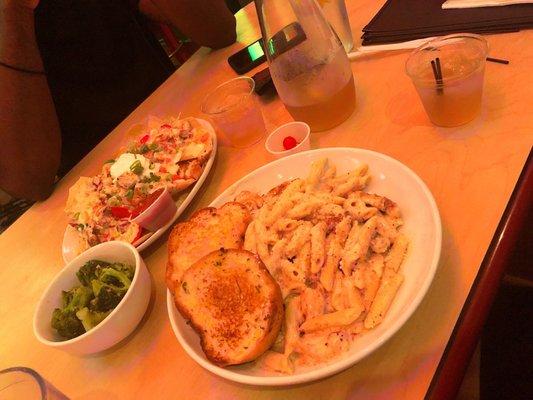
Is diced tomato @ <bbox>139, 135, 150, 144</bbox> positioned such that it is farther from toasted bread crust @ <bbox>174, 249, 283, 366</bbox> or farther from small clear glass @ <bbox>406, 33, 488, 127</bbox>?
small clear glass @ <bbox>406, 33, 488, 127</bbox>

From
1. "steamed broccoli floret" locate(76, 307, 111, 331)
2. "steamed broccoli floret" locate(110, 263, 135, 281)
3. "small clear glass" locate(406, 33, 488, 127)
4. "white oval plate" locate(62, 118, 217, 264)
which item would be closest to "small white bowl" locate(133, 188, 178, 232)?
"white oval plate" locate(62, 118, 217, 264)

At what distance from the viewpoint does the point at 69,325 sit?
0.83 metres

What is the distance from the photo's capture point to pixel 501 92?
3.19 feet

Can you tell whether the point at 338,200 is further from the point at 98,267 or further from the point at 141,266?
the point at 98,267

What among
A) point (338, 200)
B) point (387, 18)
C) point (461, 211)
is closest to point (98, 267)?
point (338, 200)

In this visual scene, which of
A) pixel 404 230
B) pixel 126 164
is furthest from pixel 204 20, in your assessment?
pixel 404 230

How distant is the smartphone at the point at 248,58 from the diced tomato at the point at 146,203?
0.68 meters

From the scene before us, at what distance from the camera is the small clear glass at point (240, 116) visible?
1.17 metres

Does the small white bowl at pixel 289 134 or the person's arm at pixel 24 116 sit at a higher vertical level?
the person's arm at pixel 24 116

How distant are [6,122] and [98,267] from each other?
896 mm

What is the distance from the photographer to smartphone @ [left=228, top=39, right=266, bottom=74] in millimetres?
1543

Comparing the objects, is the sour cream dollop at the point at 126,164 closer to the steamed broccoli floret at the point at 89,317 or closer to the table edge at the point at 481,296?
the steamed broccoli floret at the point at 89,317

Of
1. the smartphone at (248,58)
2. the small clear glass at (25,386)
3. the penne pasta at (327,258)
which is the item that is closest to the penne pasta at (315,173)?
the penne pasta at (327,258)

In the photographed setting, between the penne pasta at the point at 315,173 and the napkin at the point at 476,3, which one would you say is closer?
the penne pasta at the point at 315,173
